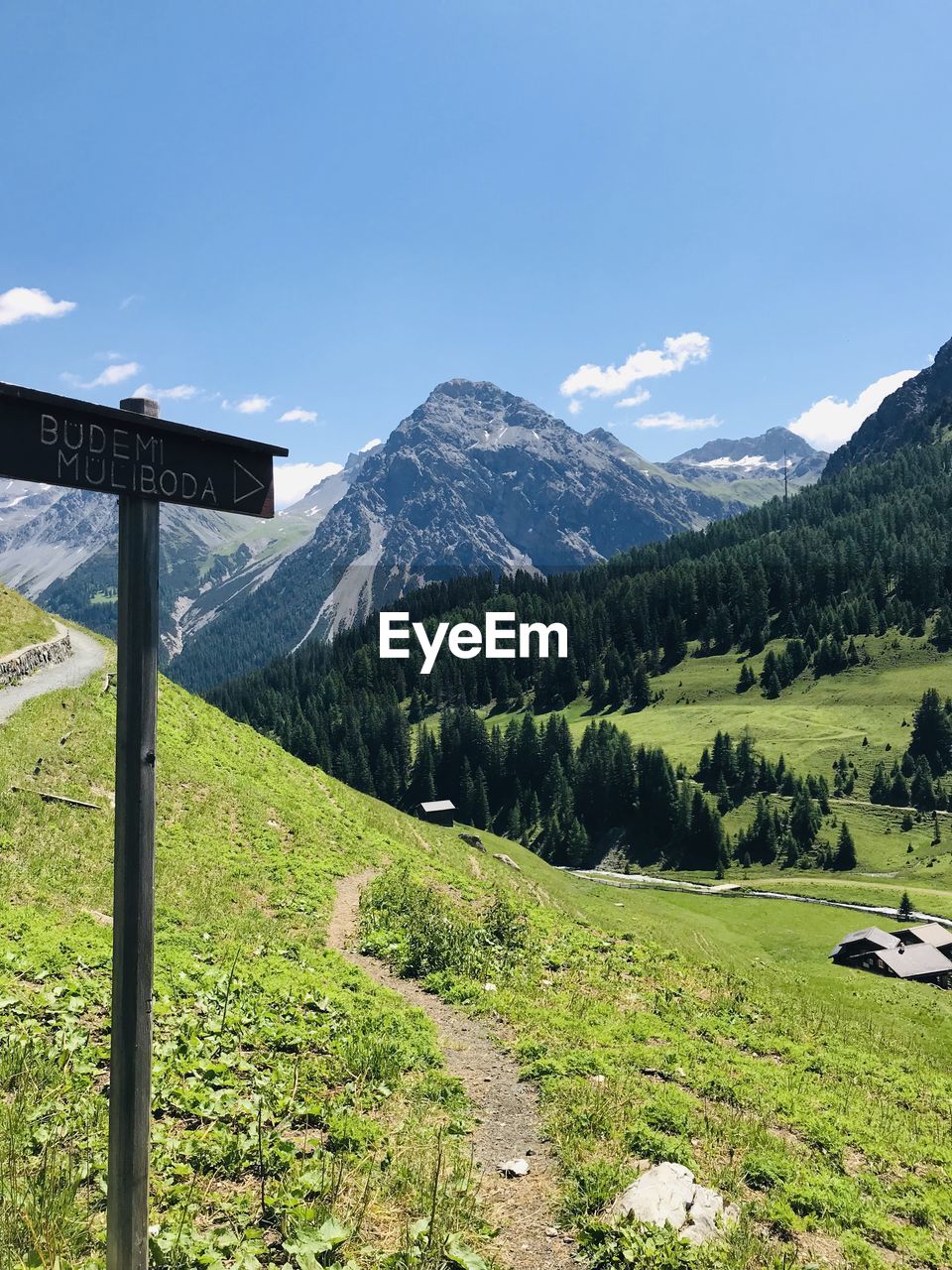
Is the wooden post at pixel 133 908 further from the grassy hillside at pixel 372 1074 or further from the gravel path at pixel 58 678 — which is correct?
the gravel path at pixel 58 678

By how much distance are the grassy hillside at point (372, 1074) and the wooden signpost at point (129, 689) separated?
229 centimetres

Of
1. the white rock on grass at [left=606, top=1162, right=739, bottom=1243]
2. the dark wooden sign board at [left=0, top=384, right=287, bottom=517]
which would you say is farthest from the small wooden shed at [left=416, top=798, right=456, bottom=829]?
the dark wooden sign board at [left=0, top=384, right=287, bottom=517]

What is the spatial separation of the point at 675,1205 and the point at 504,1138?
8.88 ft

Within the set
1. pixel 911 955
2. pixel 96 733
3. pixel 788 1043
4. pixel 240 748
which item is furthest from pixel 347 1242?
pixel 911 955

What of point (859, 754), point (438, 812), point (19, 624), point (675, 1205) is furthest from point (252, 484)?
point (859, 754)

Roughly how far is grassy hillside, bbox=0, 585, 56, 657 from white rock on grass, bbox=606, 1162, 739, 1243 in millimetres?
41808

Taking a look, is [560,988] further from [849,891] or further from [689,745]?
[689,745]

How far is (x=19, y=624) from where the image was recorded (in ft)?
155

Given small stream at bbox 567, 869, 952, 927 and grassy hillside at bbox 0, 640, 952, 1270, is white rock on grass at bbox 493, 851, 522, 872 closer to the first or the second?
grassy hillside at bbox 0, 640, 952, 1270

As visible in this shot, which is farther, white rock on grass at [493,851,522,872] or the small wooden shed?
the small wooden shed

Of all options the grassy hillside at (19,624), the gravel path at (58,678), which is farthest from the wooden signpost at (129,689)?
the grassy hillside at (19,624)

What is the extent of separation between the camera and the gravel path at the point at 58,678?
35.6m

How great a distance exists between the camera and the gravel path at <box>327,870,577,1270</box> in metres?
8.60

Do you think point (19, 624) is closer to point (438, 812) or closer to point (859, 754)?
point (438, 812)
